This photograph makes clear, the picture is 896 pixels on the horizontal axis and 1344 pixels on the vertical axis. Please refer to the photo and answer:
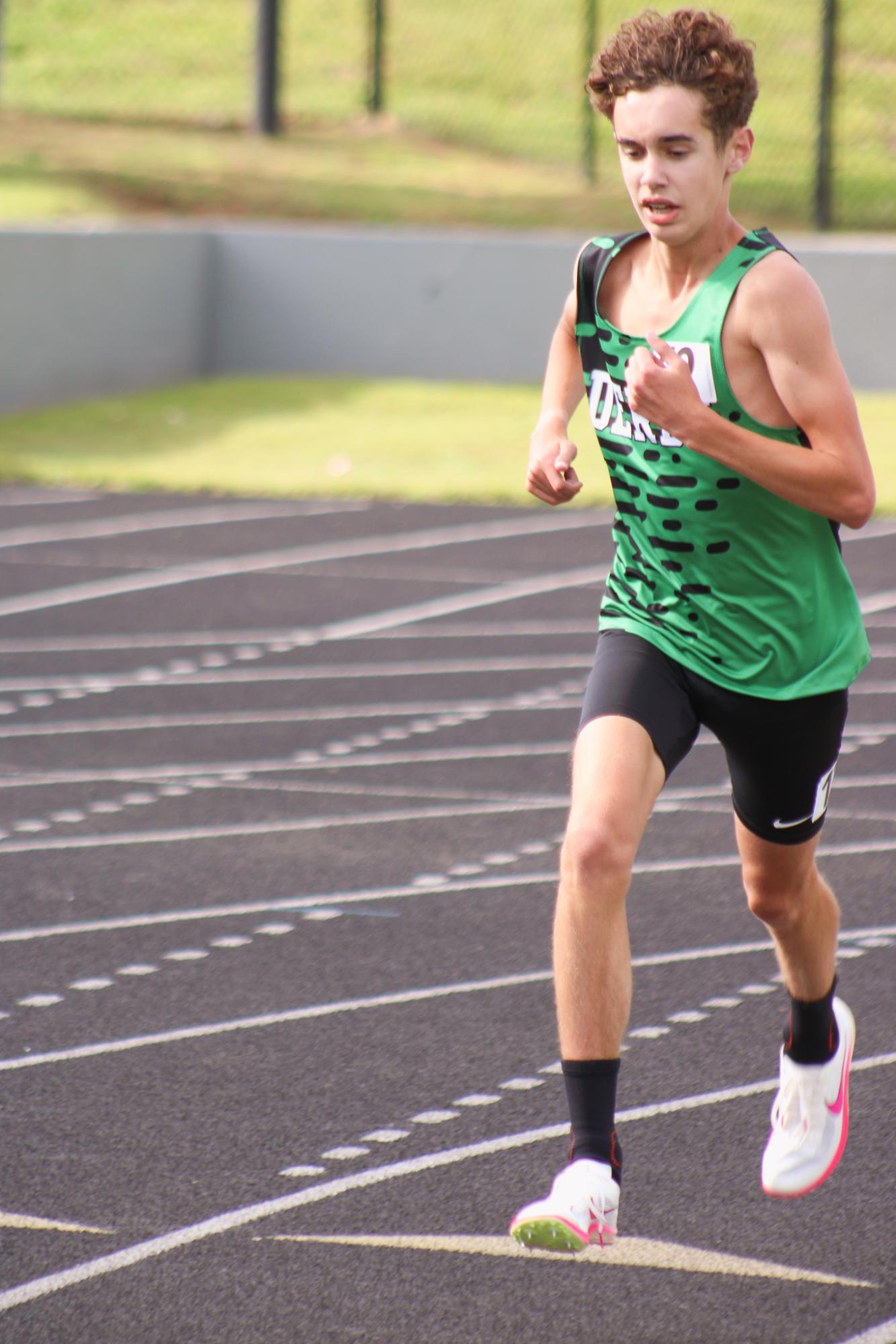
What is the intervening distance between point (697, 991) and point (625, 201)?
18557 mm

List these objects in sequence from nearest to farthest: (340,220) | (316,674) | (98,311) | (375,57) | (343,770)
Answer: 1. (343,770)
2. (316,674)
3. (98,311)
4. (340,220)
5. (375,57)

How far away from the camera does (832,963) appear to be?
3904mm

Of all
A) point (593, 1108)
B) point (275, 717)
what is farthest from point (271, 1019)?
point (275, 717)

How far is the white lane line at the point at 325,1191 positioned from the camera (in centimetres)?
340

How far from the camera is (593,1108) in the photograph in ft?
10.8

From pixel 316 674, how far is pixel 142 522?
4.47 meters

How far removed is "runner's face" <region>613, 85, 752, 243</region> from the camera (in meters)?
3.39

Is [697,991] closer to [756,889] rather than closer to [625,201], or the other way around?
[756,889]

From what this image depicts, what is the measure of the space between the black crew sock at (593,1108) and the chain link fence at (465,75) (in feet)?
62.2

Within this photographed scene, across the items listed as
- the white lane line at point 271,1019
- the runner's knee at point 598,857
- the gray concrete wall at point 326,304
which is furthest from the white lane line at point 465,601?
the gray concrete wall at point 326,304

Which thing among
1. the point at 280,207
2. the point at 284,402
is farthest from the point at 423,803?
the point at 280,207

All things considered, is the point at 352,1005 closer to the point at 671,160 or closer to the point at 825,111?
the point at 671,160

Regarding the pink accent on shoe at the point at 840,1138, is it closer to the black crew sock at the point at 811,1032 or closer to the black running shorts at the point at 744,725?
the black crew sock at the point at 811,1032

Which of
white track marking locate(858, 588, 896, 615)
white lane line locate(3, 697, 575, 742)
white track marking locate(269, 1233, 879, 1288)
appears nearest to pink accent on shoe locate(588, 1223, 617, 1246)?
white track marking locate(269, 1233, 879, 1288)
